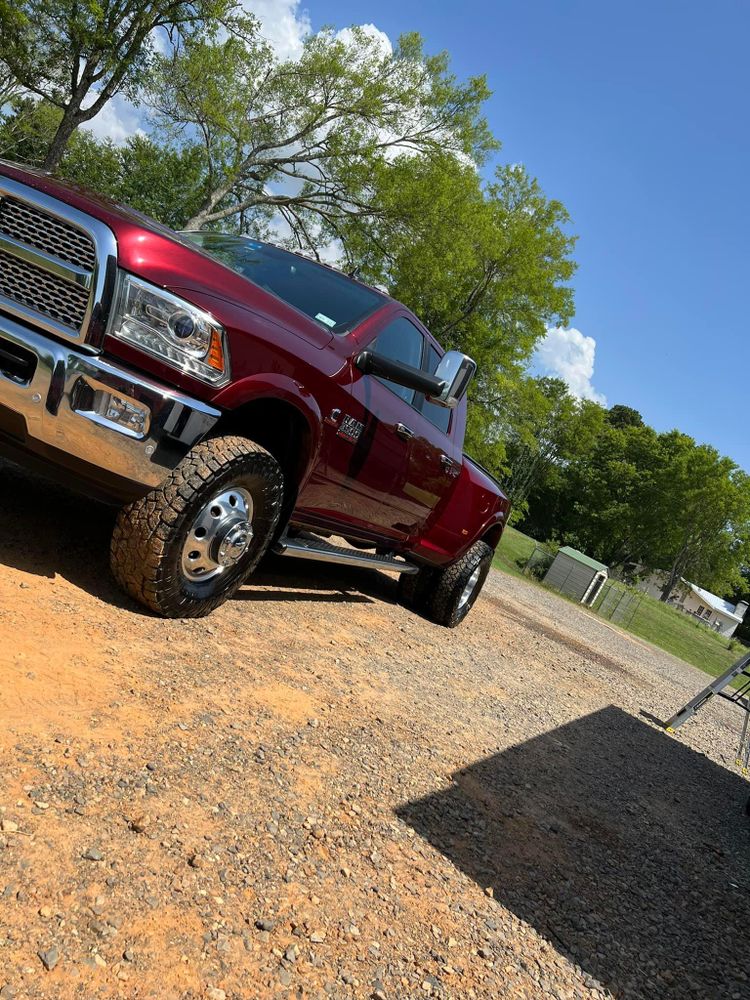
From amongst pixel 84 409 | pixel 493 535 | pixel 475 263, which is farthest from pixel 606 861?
pixel 475 263

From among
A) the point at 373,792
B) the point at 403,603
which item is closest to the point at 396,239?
the point at 403,603

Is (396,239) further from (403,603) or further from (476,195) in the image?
(403,603)

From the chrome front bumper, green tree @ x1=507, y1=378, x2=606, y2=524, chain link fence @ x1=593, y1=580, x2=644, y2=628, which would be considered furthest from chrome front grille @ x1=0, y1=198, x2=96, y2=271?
green tree @ x1=507, y1=378, x2=606, y2=524

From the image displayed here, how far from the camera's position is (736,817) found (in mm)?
5277

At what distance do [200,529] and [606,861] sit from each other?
2369 mm

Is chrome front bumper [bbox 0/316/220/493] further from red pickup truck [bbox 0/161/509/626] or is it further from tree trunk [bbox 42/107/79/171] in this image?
tree trunk [bbox 42/107/79/171]

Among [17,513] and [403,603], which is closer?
[17,513]

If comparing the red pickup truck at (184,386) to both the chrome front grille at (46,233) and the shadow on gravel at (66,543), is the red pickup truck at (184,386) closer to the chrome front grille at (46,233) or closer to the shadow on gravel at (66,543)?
the chrome front grille at (46,233)

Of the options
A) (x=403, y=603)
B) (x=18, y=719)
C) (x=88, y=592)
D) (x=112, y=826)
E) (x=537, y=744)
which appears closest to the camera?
(x=112, y=826)

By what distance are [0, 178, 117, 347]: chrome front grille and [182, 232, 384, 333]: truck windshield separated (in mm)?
1218

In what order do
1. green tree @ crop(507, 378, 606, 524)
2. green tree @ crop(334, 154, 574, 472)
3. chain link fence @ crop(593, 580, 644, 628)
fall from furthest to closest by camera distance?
green tree @ crop(507, 378, 606, 524), chain link fence @ crop(593, 580, 644, 628), green tree @ crop(334, 154, 574, 472)

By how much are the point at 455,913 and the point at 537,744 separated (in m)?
Result: 2.47

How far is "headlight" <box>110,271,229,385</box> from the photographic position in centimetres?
295

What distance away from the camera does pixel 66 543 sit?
12.9 feet
